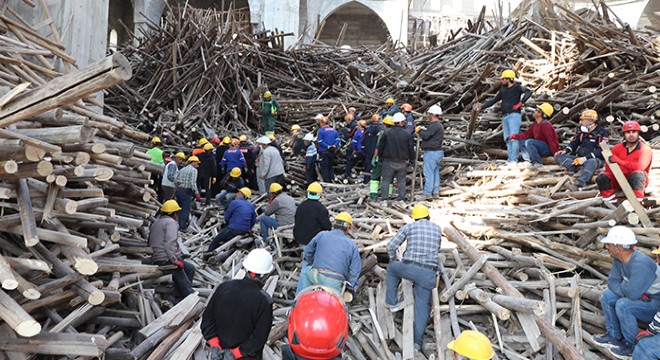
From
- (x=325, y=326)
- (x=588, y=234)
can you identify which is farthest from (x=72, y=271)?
(x=588, y=234)

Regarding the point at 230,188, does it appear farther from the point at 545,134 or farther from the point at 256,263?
the point at 256,263

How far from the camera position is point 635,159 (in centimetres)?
674

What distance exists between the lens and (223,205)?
11.1 meters

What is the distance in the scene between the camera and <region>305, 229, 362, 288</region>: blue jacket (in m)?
5.52

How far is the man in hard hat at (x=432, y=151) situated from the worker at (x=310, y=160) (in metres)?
3.10

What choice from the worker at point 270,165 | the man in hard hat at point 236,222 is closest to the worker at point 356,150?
the worker at point 270,165

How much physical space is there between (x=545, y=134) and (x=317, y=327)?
282 inches

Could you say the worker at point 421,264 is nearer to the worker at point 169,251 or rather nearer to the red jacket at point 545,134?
the worker at point 169,251

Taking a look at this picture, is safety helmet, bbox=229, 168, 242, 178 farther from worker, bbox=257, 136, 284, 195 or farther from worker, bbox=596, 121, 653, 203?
worker, bbox=596, 121, 653, 203

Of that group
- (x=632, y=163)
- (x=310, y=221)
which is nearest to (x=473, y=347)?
(x=310, y=221)

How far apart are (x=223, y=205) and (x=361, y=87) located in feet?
23.4

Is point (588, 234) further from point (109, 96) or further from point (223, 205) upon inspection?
point (109, 96)

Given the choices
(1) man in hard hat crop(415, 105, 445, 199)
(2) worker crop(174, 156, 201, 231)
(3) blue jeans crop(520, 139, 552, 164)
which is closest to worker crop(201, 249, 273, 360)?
(2) worker crop(174, 156, 201, 231)

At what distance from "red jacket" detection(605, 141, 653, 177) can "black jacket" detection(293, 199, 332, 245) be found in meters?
4.05
